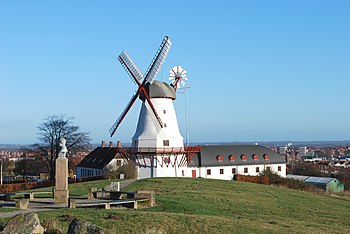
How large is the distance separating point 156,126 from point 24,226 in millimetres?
33799

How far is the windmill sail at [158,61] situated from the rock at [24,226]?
1379 inches

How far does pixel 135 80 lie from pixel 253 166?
21499 mm

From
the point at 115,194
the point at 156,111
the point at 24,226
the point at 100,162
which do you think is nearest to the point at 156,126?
the point at 156,111

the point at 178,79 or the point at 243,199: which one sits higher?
the point at 178,79

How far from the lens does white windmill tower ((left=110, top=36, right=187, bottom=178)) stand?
48531mm

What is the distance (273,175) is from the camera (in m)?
58.6

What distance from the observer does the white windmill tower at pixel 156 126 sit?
48.5 metres

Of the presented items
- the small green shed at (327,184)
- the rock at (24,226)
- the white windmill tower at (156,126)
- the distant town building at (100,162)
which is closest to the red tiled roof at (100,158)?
the distant town building at (100,162)

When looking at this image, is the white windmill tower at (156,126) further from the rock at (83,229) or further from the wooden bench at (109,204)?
the rock at (83,229)

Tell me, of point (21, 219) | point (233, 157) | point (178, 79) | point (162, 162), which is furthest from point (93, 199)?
point (233, 157)

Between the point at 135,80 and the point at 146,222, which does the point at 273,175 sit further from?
the point at 146,222

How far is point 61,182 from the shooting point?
25.0 m

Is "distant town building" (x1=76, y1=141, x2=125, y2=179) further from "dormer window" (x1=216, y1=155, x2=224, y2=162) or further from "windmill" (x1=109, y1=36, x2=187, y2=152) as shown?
"dormer window" (x1=216, y1=155, x2=224, y2=162)

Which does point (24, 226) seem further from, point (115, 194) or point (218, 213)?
point (115, 194)
